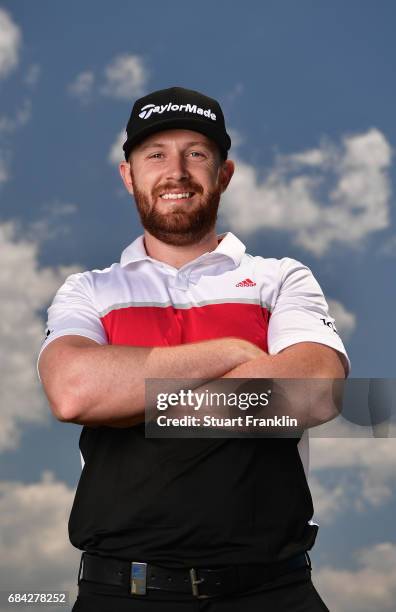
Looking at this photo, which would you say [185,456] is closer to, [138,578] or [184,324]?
[138,578]

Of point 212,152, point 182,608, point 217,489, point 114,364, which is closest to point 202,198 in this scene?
point 212,152

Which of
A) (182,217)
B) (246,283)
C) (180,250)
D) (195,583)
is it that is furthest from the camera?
(180,250)

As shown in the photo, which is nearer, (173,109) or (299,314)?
(299,314)

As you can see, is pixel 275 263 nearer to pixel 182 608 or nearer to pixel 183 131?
pixel 183 131

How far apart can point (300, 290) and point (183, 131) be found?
3.54 feet

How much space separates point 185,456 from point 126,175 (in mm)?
1911

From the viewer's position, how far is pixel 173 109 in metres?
4.06

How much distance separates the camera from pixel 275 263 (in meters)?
4.08

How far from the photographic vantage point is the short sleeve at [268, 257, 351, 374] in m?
3.51

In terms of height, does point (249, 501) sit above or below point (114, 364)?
below

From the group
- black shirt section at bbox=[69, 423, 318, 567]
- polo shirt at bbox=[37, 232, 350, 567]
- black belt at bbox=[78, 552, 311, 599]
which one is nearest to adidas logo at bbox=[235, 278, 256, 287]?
polo shirt at bbox=[37, 232, 350, 567]

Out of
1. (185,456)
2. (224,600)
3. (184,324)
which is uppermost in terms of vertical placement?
(184,324)

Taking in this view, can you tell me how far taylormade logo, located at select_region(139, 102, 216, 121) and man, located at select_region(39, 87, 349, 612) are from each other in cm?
95

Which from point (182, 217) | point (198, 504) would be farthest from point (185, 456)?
point (182, 217)
